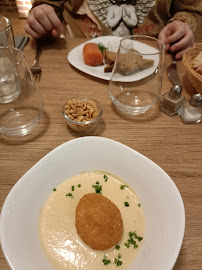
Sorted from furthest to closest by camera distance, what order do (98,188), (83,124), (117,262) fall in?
(83,124)
(98,188)
(117,262)

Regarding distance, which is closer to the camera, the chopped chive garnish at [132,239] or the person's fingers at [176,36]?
the chopped chive garnish at [132,239]

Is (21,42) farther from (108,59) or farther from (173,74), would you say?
(173,74)

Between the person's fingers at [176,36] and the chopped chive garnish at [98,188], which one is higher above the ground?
the person's fingers at [176,36]

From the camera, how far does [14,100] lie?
0.98 m

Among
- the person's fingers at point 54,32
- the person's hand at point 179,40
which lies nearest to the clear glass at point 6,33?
the person's fingers at point 54,32

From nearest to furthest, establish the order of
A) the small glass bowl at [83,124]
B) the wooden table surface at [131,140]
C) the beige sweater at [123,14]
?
the wooden table surface at [131,140]
the small glass bowl at [83,124]
the beige sweater at [123,14]

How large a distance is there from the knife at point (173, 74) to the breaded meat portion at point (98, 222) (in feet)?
2.34

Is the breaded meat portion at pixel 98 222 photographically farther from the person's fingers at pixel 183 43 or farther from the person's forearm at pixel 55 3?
the person's forearm at pixel 55 3

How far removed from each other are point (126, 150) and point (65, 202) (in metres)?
0.22

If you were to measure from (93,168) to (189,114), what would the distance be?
0.46 metres

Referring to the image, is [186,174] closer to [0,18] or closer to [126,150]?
[126,150]

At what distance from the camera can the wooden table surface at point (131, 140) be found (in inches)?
26.8

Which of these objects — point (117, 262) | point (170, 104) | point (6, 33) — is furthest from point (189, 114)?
point (6, 33)

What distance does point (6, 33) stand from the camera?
0.97m
